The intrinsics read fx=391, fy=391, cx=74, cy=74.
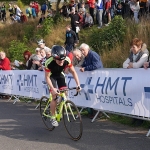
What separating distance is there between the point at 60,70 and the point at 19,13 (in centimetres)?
2394

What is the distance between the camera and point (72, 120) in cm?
820

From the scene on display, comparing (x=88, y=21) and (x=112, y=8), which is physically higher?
(x=112, y=8)

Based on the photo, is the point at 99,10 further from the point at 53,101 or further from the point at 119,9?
the point at 53,101

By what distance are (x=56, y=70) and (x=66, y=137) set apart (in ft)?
4.86

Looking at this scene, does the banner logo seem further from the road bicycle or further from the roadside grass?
the road bicycle

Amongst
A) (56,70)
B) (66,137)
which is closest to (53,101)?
(56,70)

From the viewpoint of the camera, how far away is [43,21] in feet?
86.4

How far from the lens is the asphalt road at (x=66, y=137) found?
25.3 ft

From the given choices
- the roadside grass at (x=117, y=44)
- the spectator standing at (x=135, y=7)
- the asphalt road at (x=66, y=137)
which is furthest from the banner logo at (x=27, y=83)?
the spectator standing at (x=135, y=7)

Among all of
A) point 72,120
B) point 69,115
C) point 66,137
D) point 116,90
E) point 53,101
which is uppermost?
point 116,90

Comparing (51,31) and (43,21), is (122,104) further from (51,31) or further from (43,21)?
(43,21)

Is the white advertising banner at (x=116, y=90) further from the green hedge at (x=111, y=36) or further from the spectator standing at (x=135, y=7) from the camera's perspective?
the spectator standing at (x=135, y=7)

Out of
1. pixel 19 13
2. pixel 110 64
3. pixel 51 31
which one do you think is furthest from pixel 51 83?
pixel 19 13

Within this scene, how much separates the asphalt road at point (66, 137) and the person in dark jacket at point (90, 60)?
4.52 ft
